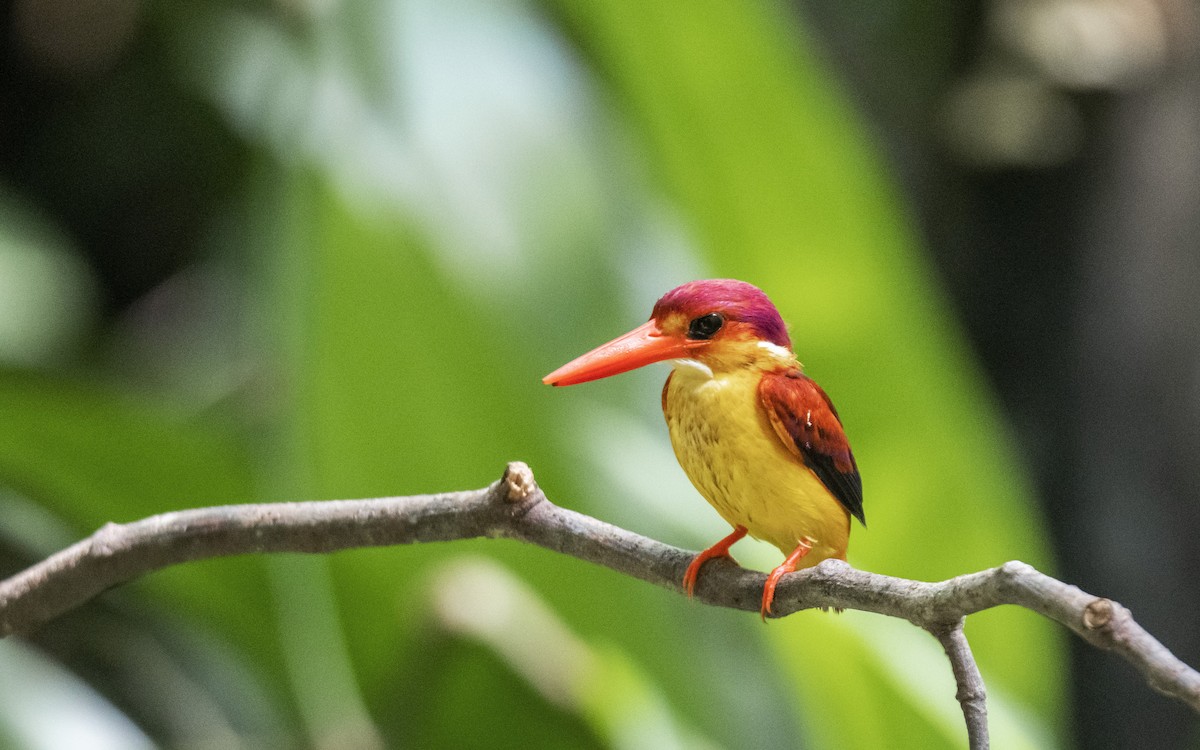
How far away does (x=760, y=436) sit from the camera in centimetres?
50

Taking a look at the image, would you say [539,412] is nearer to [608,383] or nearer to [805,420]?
[608,383]

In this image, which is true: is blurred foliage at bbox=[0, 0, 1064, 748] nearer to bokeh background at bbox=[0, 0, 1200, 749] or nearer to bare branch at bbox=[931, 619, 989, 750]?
bokeh background at bbox=[0, 0, 1200, 749]

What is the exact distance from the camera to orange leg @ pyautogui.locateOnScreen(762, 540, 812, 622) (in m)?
0.48

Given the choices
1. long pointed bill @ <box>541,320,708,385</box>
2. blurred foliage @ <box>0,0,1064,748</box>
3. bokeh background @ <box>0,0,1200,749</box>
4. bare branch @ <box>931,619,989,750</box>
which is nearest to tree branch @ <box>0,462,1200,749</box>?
bare branch @ <box>931,619,989,750</box>

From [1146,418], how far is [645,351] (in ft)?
5.12

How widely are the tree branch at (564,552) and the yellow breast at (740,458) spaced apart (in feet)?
0.12

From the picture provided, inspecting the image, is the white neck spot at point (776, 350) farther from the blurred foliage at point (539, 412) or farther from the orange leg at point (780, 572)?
the blurred foliage at point (539, 412)

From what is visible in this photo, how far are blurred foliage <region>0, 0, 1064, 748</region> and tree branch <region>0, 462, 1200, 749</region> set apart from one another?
0.68 metres

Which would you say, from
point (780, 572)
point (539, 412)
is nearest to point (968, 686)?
point (780, 572)

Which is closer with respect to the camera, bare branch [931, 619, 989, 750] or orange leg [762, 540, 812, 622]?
bare branch [931, 619, 989, 750]

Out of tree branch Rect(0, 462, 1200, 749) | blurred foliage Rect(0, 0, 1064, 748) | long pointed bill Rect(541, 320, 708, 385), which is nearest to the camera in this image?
tree branch Rect(0, 462, 1200, 749)

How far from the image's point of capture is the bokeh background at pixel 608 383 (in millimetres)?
1342

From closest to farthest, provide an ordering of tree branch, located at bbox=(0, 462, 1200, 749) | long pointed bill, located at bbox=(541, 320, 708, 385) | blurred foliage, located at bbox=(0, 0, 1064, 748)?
1. tree branch, located at bbox=(0, 462, 1200, 749)
2. long pointed bill, located at bbox=(541, 320, 708, 385)
3. blurred foliage, located at bbox=(0, 0, 1064, 748)

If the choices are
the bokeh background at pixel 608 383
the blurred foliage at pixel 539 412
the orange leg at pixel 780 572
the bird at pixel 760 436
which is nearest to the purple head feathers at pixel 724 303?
the bird at pixel 760 436
